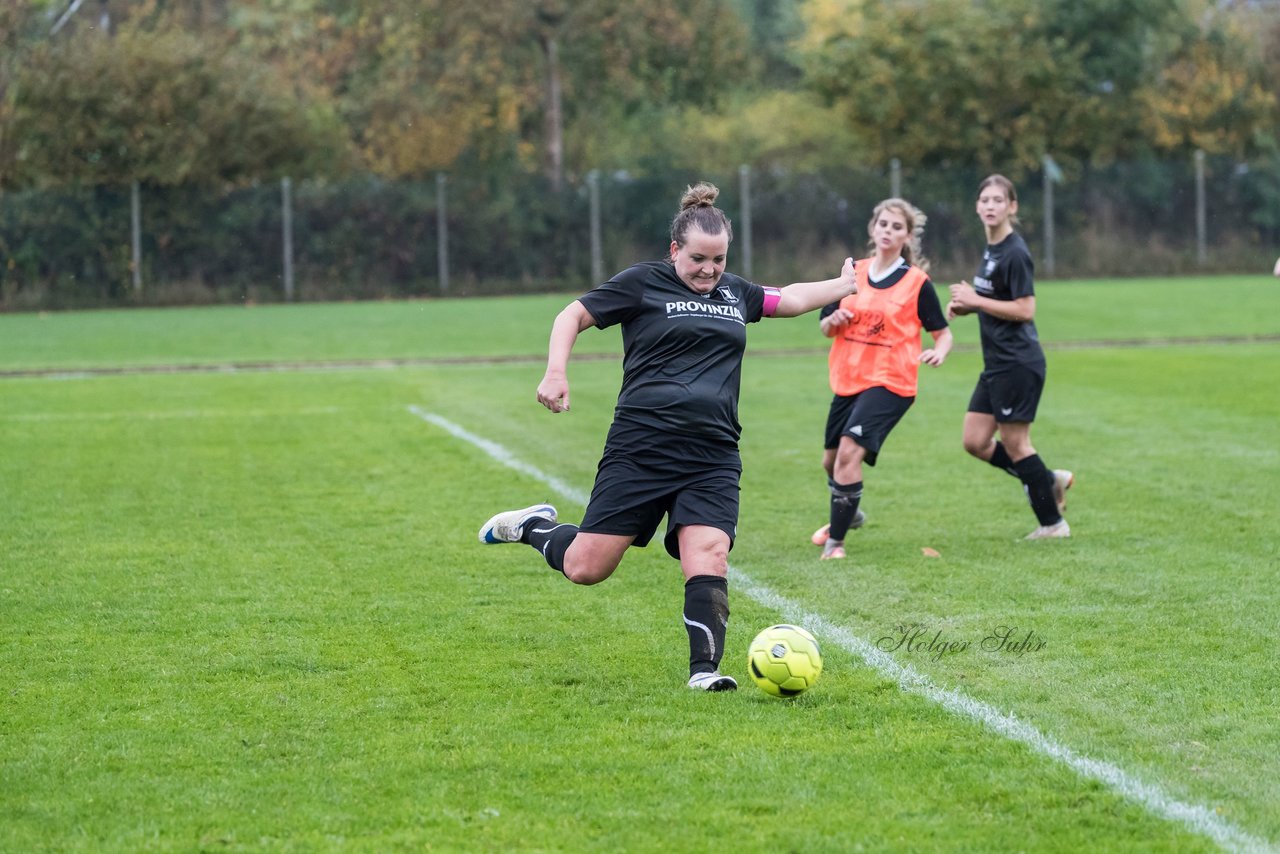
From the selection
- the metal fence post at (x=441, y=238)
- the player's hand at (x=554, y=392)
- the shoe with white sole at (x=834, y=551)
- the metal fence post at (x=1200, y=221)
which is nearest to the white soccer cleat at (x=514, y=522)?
the player's hand at (x=554, y=392)

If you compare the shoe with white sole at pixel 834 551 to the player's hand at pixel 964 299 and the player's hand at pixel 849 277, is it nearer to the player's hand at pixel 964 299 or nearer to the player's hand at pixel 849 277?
the player's hand at pixel 964 299

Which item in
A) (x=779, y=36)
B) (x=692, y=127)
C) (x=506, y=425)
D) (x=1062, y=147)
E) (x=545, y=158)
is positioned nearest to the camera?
(x=506, y=425)

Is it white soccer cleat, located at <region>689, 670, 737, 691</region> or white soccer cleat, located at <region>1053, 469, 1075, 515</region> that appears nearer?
white soccer cleat, located at <region>689, 670, 737, 691</region>

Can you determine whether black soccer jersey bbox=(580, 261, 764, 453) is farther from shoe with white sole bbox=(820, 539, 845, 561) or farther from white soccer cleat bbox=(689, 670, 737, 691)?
shoe with white sole bbox=(820, 539, 845, 561)

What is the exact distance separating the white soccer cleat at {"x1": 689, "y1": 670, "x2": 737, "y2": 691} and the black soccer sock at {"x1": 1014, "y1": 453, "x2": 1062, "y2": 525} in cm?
359

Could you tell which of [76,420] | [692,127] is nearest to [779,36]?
[692,127]

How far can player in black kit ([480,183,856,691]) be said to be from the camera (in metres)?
5.89

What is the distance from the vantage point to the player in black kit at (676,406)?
5.89 metres

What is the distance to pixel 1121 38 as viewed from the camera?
44.7m

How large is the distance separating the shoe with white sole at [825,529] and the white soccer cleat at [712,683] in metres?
2.84

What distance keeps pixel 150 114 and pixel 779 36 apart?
3813cm

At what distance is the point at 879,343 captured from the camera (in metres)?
8.61

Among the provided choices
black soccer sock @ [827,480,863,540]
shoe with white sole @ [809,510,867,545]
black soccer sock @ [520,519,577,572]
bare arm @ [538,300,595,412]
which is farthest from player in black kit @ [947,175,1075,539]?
bare arm @ [538,300,595,412]

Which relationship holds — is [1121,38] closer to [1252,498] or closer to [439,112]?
[439,112]
